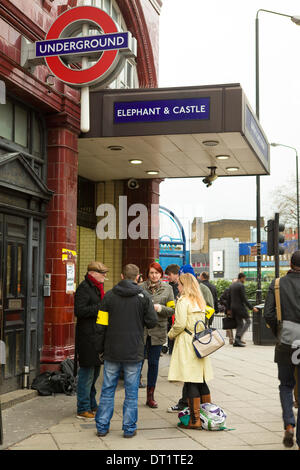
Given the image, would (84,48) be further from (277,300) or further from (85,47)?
(277,300)

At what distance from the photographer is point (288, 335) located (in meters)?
5.69

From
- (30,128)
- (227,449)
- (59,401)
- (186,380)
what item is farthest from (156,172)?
(227,449)

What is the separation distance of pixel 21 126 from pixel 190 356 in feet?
13.6

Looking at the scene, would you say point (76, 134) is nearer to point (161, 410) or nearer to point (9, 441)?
point (161, 410)

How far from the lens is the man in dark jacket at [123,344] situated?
19.7 feet

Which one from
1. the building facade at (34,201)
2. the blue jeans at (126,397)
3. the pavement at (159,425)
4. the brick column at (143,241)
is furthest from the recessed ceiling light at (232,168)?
the blue jeans at (126,397)

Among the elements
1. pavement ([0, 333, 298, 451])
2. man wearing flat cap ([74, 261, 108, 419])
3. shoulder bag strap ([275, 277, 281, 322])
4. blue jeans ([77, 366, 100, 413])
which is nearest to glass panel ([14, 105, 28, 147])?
man wearing flat cap ([74, 261, 108, 419])

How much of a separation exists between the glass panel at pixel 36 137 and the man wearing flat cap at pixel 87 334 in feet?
8.91

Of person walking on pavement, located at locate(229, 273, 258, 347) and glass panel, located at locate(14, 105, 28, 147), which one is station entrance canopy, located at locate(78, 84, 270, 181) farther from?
person walking on pavement, located at locate(229, 273, 258, 347)

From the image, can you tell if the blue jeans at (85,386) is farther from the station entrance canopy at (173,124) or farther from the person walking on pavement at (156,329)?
the station entrance canopy at (173,124)

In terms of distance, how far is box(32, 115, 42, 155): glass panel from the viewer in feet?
28.6

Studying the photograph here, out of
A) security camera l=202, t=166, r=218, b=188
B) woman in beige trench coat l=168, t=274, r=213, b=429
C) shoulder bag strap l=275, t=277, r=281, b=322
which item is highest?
security camera l=202, t=166, r=218, b=188

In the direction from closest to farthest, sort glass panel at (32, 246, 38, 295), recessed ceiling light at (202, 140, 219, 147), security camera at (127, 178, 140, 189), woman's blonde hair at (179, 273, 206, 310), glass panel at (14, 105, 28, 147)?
woman's blonde hair at (179, 273, 206, 310) < glass panel at (14, 105, 28, 147) < glass panel at (32, 246, 38, 295) < recessed ceiling light at (202, 140, 219, 147) < security camera at (127, 178, 140, 189)

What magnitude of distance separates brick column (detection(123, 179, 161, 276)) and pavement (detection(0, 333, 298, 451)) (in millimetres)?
4837
